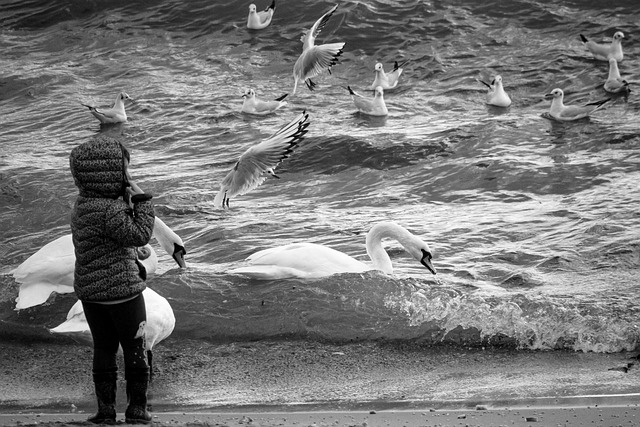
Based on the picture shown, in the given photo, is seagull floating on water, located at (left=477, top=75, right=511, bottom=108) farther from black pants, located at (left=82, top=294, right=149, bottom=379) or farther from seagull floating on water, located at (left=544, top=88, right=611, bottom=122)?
black pants, located at (left=82, top=294, right=149, bottom=379)

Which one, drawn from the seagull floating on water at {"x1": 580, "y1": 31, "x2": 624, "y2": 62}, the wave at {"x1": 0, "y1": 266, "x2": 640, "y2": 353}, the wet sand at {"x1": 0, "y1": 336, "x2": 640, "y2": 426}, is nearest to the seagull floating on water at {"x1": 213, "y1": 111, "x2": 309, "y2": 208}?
the wave at {"x1": 0, "y1": 266, "x2": 640, "y2": 353}

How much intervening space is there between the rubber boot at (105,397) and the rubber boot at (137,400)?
0.08 meters

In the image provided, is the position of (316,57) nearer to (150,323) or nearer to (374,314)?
(374,314)

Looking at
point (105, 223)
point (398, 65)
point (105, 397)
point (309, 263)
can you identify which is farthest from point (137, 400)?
point (398, 65)

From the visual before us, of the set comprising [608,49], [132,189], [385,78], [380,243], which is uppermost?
[132,189]

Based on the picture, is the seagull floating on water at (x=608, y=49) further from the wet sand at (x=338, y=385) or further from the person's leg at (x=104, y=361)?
the person's leg at (x=104, y=361)

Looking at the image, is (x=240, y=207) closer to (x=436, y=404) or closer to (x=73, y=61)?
(x=436, y=404)

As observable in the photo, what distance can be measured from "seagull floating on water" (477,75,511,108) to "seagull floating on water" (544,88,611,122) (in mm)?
713

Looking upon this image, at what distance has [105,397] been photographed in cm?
516

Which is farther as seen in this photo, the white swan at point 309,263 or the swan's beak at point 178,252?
the swan's beak at point 178,252

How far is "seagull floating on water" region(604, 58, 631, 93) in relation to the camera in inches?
653

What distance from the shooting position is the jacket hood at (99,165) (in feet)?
16.3

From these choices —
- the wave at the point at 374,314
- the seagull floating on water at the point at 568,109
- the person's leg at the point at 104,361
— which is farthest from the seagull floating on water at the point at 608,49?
the person's leg at the point at 104,361

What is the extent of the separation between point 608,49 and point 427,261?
10787 millimetres
